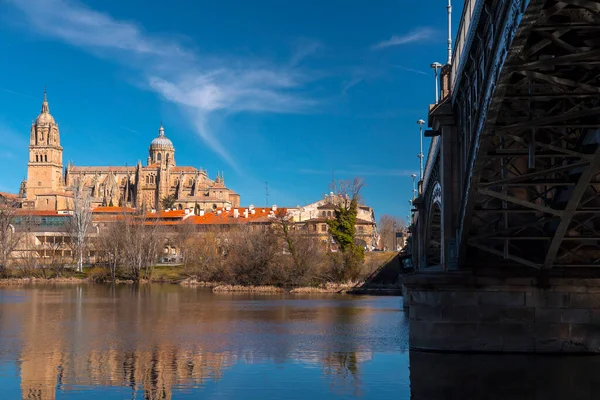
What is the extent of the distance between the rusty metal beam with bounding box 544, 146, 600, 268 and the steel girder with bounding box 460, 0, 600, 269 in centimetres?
2

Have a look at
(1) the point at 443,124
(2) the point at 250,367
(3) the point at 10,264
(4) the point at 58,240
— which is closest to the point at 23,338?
(2) the point at 250,367

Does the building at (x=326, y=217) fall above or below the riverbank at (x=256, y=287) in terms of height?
above

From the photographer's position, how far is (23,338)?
1194 inches

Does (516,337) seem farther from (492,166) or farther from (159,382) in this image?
(159,382)

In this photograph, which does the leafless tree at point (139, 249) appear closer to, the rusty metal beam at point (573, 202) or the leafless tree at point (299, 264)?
the leafless tree at point (299, 264)

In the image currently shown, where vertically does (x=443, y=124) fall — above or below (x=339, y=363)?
above

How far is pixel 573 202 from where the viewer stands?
699 inches

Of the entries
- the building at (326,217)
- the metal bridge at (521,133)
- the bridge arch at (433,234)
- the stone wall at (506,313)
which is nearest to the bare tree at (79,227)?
the building at (326,217)

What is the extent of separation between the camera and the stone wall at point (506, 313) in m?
22.4

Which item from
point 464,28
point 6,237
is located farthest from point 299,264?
point 464,28

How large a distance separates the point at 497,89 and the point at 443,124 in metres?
10.3

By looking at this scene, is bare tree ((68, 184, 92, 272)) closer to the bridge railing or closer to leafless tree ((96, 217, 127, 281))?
leafless tree ((96, 217, 127, 281))

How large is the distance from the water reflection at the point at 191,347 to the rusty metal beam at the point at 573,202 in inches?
231

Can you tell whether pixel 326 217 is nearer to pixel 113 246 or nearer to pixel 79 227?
pixel 113 246
